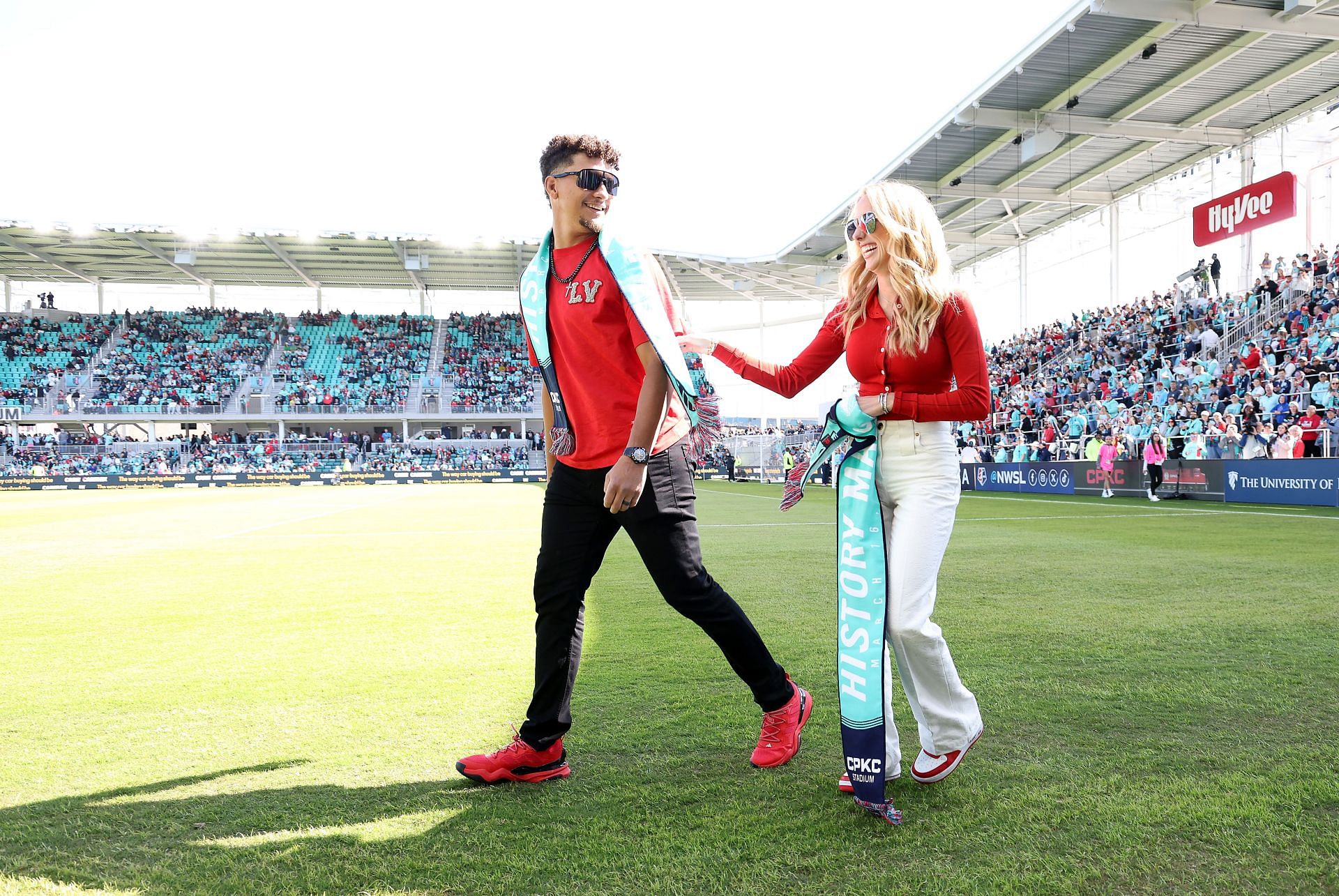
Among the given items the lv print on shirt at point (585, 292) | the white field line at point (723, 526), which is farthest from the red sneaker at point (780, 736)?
the white field line at point (723, 526)

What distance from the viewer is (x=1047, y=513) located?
14148 millimetres

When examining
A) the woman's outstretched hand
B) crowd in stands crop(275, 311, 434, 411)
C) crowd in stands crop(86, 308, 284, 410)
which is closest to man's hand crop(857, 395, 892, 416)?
the woman's outstretched hand

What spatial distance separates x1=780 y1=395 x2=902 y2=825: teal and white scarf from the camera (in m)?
2.56

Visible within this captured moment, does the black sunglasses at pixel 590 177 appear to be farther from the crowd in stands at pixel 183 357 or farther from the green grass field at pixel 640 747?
the crowd in stands at pixel 183 357

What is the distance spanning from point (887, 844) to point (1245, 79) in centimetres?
2485

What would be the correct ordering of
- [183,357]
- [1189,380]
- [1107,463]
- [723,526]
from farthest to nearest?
[183,357]
[1189,380]
[1107,463]
[723,526]

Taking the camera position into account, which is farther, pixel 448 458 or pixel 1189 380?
pixel 448 458

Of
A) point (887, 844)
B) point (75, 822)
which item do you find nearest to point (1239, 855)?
point (887, 844)

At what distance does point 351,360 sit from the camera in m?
53.3

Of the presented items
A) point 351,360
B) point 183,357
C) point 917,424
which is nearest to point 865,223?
point 917,424

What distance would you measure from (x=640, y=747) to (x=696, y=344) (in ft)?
4.70

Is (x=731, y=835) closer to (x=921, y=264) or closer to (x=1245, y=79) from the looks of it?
(x=921, y=264)

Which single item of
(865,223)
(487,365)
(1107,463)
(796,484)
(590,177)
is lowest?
(1107,463)

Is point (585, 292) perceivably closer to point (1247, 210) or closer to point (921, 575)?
point (921, 575)
